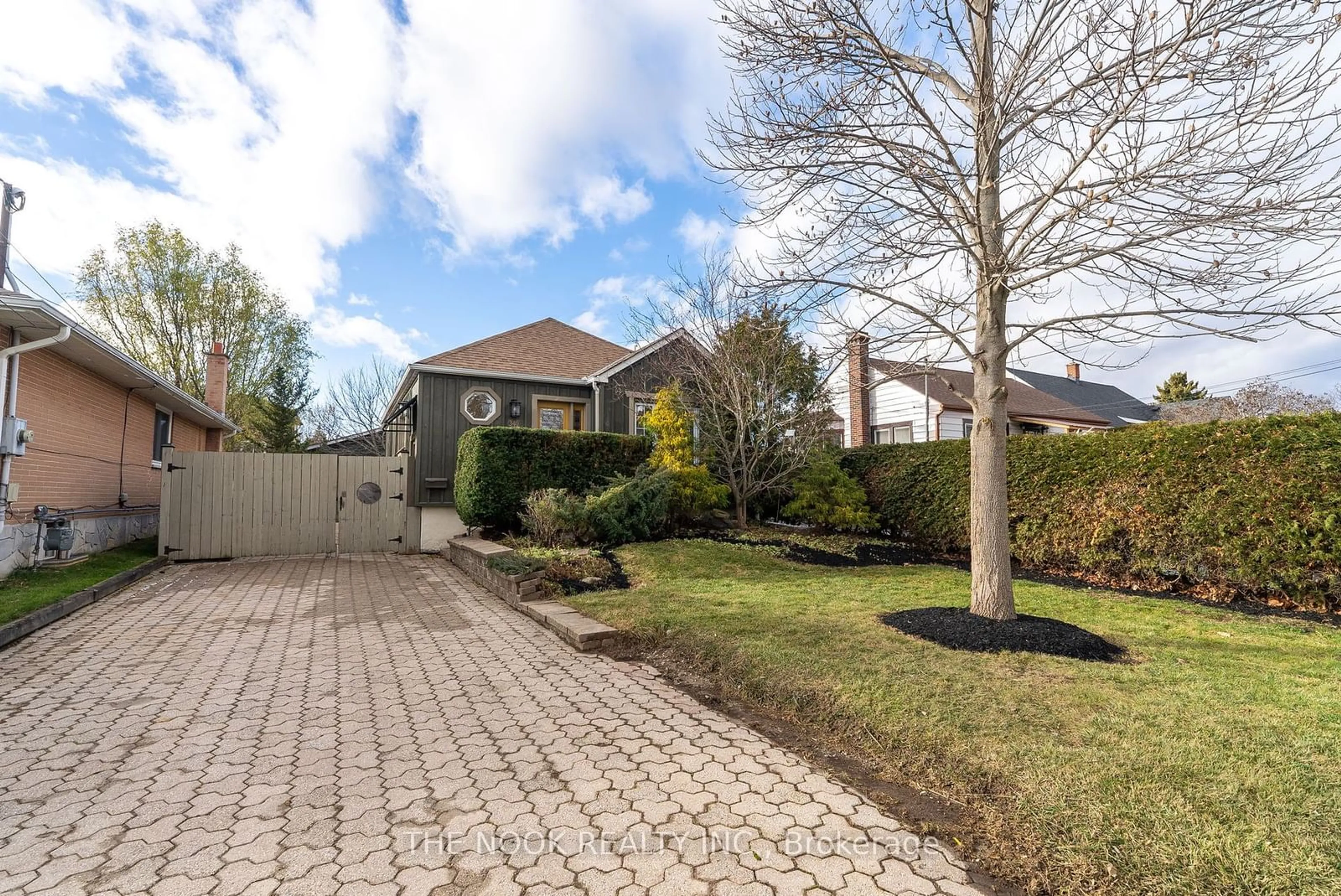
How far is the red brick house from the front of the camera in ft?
23.8

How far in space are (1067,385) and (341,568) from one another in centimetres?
2725

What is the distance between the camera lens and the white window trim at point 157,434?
12595mm

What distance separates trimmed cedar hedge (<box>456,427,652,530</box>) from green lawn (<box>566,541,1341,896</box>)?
5250mm

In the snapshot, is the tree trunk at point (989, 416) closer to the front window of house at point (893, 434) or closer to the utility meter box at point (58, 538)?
the utility meter box at point (58, 538)

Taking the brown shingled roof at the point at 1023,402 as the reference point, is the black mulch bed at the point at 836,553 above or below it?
below

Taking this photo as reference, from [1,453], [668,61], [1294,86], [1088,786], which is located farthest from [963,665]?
[1,453]

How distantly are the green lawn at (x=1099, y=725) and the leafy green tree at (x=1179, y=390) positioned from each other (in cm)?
3165

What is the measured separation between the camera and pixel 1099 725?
117 inches

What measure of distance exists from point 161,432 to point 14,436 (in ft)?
→ 23.3

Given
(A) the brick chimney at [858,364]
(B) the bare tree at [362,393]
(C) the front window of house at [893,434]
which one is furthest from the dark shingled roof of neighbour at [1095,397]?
(B) the bare tree at [362,393]

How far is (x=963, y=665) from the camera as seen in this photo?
392cm

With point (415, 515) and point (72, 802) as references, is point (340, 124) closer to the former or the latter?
point (415, 515)

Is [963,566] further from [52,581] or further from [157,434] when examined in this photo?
[157,434]

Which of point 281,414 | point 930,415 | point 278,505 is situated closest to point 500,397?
point 278,505
